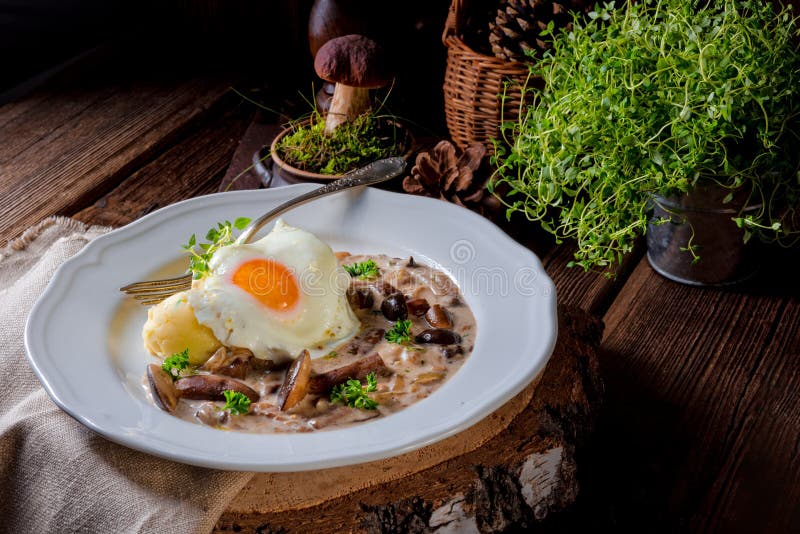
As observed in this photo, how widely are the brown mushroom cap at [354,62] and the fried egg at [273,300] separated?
89 cm

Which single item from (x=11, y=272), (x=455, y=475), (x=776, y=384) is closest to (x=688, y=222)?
(x=776, y=384)

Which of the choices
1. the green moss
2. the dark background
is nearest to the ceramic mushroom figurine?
the green moss

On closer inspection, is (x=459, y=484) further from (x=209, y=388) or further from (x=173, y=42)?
(x=173, y=42)

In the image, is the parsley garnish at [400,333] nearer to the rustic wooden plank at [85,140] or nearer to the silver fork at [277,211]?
the silver fork at [277,211]

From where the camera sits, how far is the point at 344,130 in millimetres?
2920

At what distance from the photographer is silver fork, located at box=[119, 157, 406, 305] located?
2148mm

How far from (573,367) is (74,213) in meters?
1.75

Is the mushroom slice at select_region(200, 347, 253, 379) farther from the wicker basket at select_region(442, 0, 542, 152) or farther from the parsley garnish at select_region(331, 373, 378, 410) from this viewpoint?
the wicker basket at select_region(442, 0, 542, 152)

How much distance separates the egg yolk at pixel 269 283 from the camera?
1979 mm

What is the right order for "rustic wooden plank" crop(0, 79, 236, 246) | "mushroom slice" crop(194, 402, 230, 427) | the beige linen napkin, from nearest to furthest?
the beige linen napkin < "mushroom slice" crop(194, 402, 230, 427) < "rustic wooden plank" crop(0, 79, 236, 246)

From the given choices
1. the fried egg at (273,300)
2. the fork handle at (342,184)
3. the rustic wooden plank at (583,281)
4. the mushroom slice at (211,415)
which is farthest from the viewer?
the rustic wooden plank at (583,281)

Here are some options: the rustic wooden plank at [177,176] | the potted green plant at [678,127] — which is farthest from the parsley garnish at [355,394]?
the rustic wooden plank at [177,176]

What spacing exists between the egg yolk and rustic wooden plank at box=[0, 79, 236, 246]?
108 cm

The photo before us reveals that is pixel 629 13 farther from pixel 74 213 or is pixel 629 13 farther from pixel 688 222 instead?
pixel 74 213
